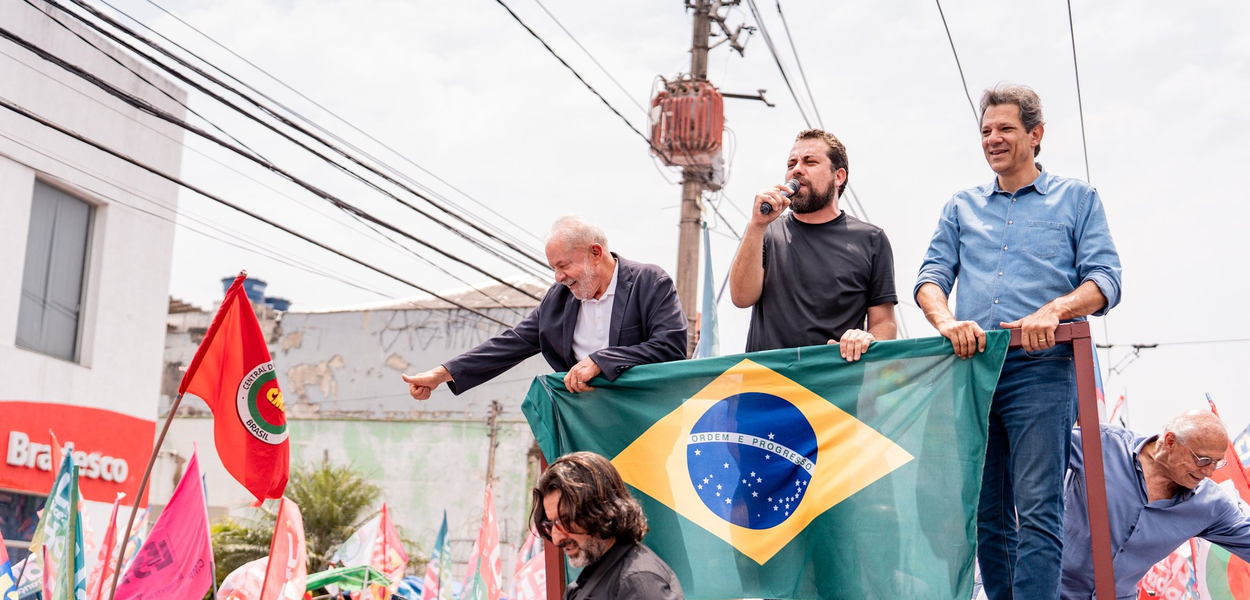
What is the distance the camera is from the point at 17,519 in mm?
14414

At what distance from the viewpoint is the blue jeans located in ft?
12.9

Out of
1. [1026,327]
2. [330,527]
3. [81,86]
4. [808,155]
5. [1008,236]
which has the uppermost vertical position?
[81,86]

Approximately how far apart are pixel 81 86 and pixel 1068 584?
547 inches

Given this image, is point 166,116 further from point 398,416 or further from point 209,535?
point 398,416

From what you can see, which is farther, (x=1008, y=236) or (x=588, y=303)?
(x=588, y=303)

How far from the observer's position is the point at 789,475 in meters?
4.52

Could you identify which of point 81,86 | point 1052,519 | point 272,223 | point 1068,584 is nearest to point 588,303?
point 1052,519

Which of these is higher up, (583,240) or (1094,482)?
(583,240)

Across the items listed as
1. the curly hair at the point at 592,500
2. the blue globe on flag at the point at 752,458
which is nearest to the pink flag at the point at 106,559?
the blue globe on flag at the point at 752,458

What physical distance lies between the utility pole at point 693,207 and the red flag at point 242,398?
19.9ft

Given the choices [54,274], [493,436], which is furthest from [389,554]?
[493,436]

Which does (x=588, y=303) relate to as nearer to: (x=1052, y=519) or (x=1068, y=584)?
(x=1052, y=519)

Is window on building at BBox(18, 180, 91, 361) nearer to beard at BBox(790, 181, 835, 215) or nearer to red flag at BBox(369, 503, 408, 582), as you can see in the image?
red flag at BBox(369, 503, 408, 582)

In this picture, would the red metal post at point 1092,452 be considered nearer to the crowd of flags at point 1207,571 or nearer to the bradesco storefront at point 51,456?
the crowd of flags at point 1207,571
